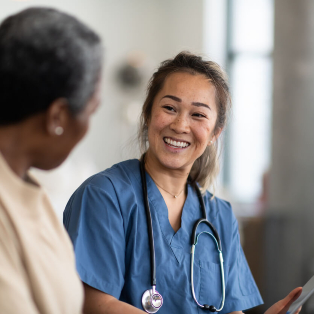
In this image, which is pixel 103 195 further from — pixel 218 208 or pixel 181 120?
pixel 218 208

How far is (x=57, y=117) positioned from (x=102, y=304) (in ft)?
2.07

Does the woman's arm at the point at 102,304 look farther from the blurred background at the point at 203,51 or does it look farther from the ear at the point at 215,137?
the blurred background at the point at 203,51

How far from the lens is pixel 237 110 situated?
203 inches

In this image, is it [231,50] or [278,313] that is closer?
[278,313]

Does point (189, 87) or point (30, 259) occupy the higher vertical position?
point (189, 87)

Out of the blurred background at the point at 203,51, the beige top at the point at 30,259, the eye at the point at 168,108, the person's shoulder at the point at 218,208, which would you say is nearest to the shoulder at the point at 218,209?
the person's shoulder at the point at 218,208

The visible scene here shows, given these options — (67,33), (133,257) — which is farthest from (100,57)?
(133,257)

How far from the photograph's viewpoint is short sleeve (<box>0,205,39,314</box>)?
2.10 ft

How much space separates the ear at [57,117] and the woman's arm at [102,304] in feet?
1.94

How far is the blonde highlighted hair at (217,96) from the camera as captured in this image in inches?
59.6

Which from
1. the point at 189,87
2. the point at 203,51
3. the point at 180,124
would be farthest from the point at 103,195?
the point at 203,51

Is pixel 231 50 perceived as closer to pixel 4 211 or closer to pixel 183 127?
pixel 183 127

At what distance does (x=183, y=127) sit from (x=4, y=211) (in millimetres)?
813

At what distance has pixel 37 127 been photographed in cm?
73
